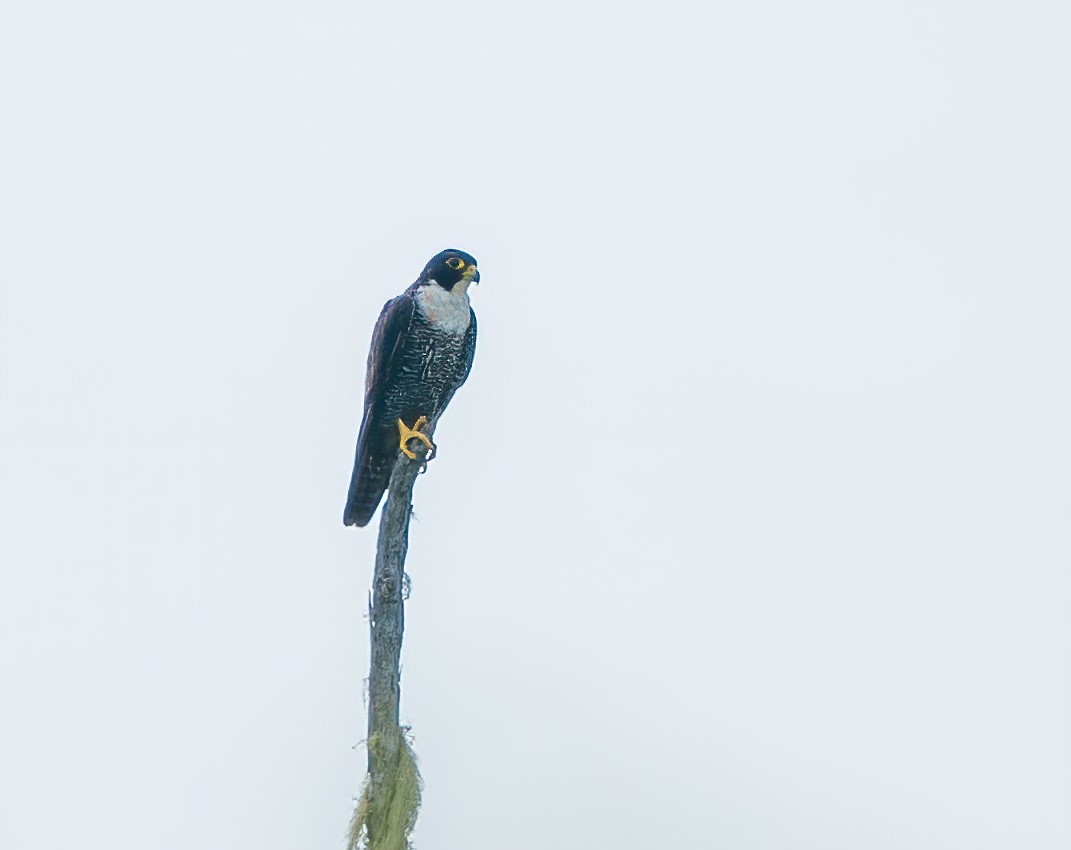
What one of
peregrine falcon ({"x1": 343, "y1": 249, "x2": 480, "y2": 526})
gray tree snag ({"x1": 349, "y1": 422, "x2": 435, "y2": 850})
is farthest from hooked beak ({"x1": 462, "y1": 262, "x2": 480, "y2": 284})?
gray tree snag ({"x1": 349, "y1": 422, "x2": 435, "y2": 850})

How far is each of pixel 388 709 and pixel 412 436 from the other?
1.67 metres

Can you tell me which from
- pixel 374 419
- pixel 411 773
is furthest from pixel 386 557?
pixel 374 419

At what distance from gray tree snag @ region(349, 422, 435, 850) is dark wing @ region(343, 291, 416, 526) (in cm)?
113

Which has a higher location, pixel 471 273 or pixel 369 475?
pixel 471 273

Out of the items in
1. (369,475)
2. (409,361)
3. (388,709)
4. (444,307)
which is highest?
(444,307)

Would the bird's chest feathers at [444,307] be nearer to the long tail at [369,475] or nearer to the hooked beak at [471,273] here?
the hooked beak at [471,273]

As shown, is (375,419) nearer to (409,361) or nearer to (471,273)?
(409,361)

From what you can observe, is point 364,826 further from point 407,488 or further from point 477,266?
point 477,266

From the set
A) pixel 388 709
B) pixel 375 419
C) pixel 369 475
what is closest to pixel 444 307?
pixel 375 419

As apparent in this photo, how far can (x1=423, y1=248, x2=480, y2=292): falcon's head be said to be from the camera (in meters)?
7.98

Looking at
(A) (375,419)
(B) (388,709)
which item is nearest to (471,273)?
(A) (375,419)

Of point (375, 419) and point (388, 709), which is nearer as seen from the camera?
point (388, 709)

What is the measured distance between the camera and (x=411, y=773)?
679cm

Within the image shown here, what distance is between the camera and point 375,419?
8.10 meters
